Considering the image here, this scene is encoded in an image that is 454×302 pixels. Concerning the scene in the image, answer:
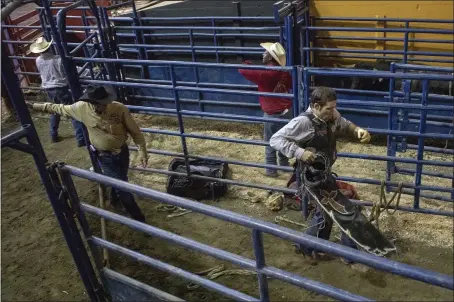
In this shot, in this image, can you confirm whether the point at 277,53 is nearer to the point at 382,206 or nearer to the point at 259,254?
the point at 382,206

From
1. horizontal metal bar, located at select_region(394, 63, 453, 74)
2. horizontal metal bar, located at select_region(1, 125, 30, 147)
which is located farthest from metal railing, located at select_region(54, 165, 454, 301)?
horizontal metal bar, located at select_region(394, 63, 453, 74)

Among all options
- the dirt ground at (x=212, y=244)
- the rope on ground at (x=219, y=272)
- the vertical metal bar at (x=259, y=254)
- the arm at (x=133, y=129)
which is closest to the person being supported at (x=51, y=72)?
the dirt ground at (x=212, y=244)

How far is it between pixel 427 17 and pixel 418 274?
6.00 meters

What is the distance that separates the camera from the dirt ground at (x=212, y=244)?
12.7 ft

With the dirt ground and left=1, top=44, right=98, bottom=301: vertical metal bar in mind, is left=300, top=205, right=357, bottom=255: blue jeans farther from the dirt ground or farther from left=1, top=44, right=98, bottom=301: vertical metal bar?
left=1, top=44, right=98, bottom=301: vertical metal bar

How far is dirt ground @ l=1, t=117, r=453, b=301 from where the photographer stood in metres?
3.88

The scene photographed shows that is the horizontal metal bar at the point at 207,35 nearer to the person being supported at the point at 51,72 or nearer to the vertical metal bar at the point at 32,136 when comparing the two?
the person being supported at the point at 51,72

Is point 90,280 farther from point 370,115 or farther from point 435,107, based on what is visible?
point 370,115

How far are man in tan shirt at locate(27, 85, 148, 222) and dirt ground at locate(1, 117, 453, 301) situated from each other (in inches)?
32.8

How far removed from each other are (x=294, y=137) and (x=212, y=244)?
165 cm

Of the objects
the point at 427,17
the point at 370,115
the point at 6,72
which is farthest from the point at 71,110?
the point at 427,17

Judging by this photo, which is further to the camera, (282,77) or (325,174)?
(282,77)

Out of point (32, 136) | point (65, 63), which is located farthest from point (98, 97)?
point (65, 63)

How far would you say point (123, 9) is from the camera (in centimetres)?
938
